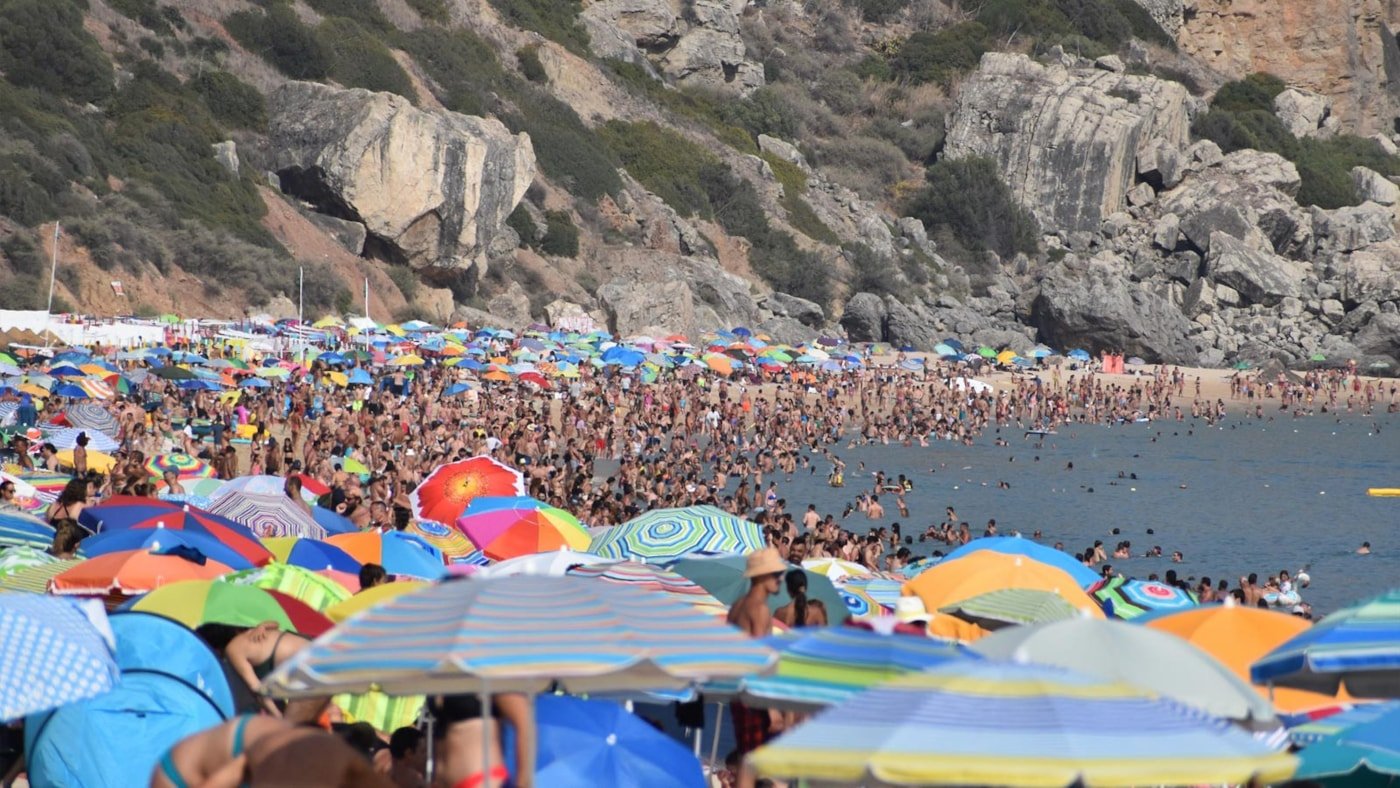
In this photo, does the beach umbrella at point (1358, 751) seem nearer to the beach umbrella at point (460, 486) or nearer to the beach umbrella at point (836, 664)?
the beach umbrella at point (836, 664)

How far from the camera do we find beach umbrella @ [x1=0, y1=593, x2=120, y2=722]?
5941mm

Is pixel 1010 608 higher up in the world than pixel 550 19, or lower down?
lower down

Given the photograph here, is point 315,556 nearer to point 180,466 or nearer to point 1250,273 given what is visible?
point 180,466

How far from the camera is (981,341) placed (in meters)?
61.9

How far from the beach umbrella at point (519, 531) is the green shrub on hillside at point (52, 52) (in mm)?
36567

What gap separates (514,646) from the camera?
4.22 m

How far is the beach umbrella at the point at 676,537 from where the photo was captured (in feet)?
40.2

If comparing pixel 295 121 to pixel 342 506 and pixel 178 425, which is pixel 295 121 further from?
pixel 342 506

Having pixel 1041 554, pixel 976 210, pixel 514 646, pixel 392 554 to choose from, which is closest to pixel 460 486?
pixel 392 554

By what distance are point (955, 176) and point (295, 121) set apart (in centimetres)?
3635

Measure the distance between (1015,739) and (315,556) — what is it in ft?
22.9

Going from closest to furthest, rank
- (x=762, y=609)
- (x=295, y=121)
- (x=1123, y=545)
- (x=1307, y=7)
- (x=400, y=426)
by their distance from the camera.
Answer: (x=762, y=609) → (x=1123, y=545) → (x=400, y=426) → (x=295, y=121) → (x=1307, y=7)

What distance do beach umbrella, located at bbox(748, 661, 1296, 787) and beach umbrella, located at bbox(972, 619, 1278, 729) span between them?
2.41ft

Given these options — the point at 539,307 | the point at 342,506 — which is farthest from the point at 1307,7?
the point at 342,506
